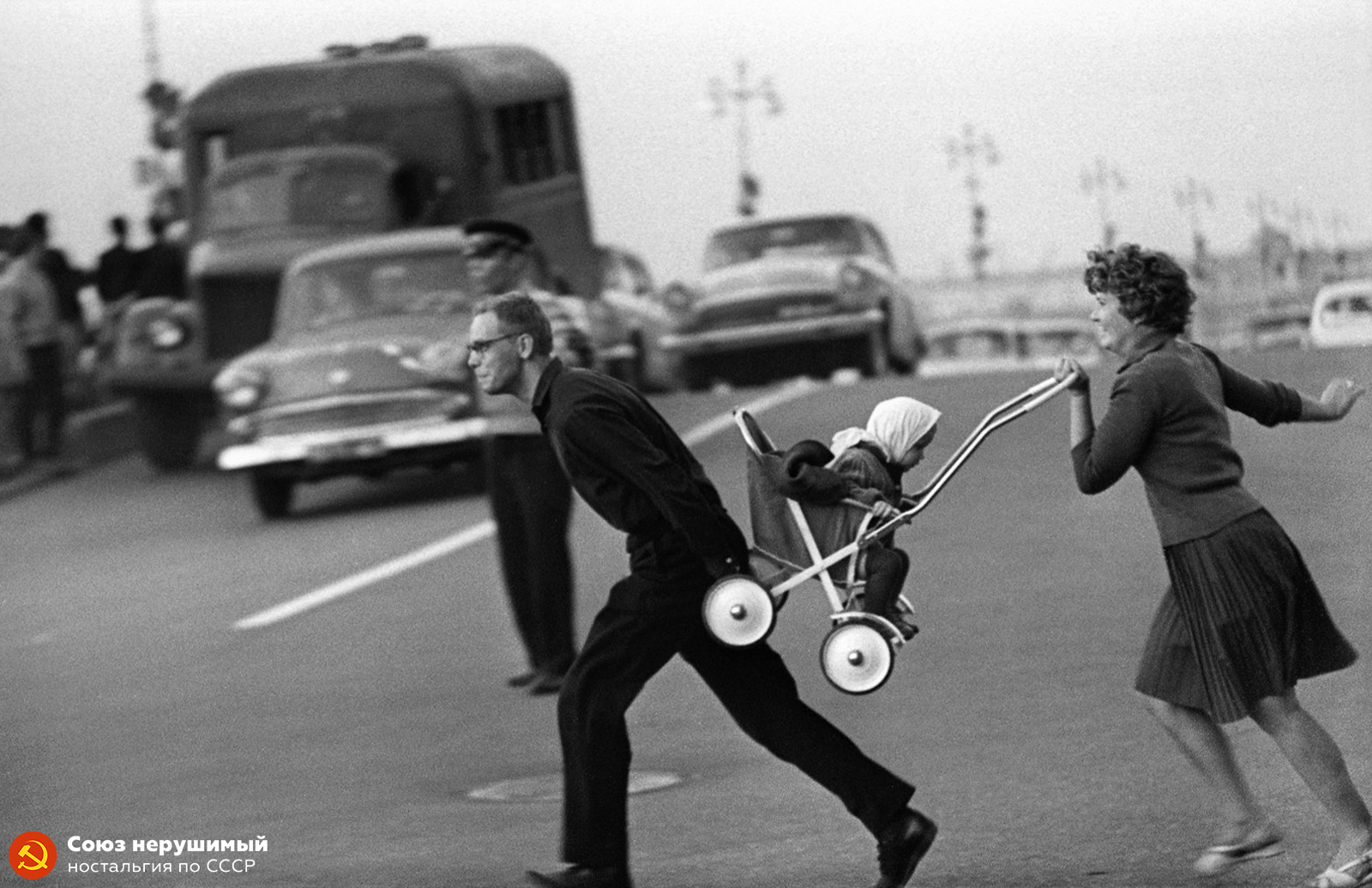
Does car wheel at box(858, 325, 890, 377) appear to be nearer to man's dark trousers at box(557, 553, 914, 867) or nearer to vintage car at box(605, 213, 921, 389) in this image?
vintage car at box(605, 213, 921, 389)

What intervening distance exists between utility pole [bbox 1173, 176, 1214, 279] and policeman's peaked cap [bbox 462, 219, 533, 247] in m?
1.94

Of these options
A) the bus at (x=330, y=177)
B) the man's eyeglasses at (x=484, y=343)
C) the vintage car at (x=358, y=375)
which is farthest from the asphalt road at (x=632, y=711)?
the man's eyeglasses at (x=484, y=343)

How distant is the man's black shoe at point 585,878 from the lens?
703 cm

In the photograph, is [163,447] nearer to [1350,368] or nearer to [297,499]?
[297,499]

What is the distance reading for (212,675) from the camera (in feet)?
32.8

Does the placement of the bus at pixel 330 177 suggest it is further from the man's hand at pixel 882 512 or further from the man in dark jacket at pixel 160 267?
the man's hand at pixel 882 512

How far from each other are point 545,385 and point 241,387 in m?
5.77

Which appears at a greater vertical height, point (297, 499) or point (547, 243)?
point (547, 243)

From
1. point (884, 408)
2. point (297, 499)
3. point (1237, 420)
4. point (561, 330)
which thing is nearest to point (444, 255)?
point (297, 499)

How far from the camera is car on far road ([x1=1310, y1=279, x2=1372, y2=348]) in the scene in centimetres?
852

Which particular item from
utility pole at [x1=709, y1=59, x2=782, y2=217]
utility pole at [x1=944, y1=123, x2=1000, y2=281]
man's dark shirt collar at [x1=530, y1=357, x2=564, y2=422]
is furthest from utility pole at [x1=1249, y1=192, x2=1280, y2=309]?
man's dark shirt collar at [x1=530, y1=357, x2=564, y2=422]

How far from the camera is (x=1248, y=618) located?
6801 mm

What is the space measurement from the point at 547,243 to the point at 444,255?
63.8 inches

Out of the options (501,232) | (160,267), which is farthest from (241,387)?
(501,232)
